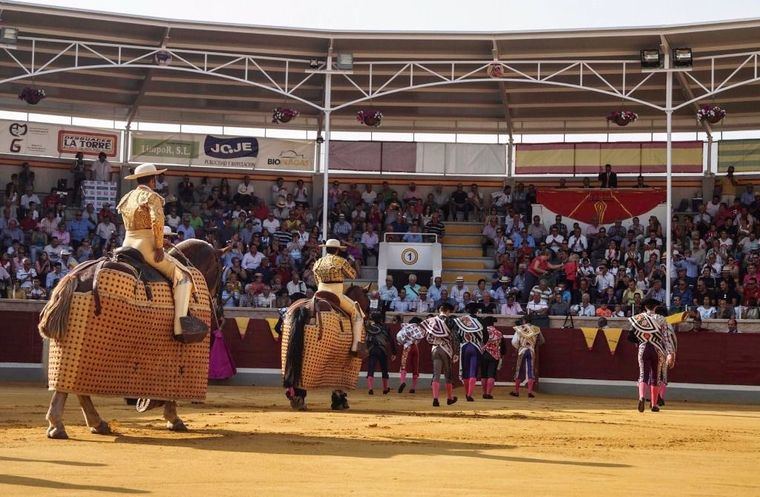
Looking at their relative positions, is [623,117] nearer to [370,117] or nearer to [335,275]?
[370,117]

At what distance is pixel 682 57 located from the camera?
2427 cm

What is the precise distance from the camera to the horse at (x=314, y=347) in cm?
1387

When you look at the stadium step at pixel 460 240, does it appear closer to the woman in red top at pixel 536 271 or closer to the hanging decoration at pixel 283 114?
the woman in red top at pixel 536 271

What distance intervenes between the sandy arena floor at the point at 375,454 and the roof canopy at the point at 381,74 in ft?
38.7

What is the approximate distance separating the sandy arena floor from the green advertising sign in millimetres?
16116

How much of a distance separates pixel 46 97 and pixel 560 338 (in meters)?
14.4

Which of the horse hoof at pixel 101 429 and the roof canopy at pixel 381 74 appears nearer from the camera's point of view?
the horse hoof at pixel 101 429

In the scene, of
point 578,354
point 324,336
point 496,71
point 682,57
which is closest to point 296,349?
point 324,336

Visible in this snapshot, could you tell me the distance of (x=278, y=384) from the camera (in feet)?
74.7

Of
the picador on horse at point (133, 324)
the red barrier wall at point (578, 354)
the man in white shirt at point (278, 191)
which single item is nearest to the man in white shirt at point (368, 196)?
the man in white shirt at point (278, 191)

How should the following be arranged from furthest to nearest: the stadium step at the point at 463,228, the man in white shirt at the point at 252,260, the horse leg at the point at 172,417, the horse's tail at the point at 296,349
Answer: the stadium step at the point at 463,228 → the man in white shirt at the point at 252,260 → the horse's tail at the point at 296,349 → the horse leg at the point at 172,417

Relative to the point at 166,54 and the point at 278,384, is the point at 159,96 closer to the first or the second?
the point at 166,54

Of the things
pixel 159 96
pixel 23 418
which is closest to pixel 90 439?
pixel 23 418

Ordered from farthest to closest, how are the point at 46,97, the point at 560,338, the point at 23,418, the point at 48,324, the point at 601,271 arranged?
the point at 46,97, the point at 601,271, the point at 560,338, the point at 23,418, the point at 48,324
